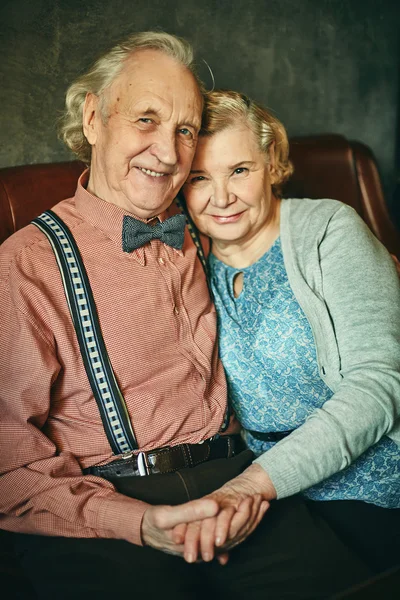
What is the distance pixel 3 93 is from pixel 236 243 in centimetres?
92

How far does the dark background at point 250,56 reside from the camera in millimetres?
1977

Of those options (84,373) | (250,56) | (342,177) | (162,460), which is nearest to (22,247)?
(84,373)

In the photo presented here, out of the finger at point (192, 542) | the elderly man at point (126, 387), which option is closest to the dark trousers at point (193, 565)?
the elderly man at point (126, 387)

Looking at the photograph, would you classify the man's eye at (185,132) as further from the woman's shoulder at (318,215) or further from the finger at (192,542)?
the finger at (192,542)

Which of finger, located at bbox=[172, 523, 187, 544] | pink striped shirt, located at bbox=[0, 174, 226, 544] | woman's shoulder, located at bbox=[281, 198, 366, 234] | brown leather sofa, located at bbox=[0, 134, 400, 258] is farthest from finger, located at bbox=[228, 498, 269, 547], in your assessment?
brown leather sofa, located at bbox=[0, 134, 400, 258]

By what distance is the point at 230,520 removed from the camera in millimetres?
1257

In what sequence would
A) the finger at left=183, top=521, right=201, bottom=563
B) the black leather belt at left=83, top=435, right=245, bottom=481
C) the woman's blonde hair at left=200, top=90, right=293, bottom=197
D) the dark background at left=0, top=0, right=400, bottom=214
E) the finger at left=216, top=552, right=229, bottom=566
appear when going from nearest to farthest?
1. the finger at left=183, top=521, right=201, bottom=563
2. the finger at left=216, top=552, right=229, bottom=566
3. the black leather belt at left=83, top=435, right=245, bottom=481
4. the woman's blonde hair at left=200, top=90, right=293, bottom=197
5. the dark background at left=0, top=0, right=400, bottom=214

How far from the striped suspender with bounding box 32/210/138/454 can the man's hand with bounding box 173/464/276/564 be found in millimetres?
274

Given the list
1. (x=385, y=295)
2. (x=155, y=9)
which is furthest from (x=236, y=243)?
(x=155, y=9)

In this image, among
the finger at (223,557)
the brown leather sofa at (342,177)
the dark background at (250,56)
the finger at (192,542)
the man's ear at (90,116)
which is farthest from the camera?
the brown leather sofa at (342,177)

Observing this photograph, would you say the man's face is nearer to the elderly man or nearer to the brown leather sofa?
the elderly man

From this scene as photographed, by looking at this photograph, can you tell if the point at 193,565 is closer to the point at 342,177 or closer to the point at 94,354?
the point at 94,354

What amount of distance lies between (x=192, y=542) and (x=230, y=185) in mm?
959

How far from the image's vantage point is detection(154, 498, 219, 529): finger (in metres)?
1.24
